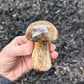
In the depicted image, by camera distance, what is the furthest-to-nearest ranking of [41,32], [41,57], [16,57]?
[16,57] < [41,57] < [41,32]

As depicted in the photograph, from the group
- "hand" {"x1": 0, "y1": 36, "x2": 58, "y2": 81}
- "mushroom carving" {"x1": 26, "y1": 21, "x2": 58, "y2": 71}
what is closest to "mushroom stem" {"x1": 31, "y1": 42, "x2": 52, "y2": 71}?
"mushroom carving" {"x1": 26, "y1": 21, "x2": 58, "y2": 71}

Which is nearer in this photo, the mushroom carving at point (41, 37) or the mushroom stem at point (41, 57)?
the mushroom carving at point (41, 37)

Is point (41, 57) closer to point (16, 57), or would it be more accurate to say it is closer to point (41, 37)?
point (41, 37)

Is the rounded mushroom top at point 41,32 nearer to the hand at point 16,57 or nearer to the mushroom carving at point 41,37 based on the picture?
the mushroom carving at point 41,37

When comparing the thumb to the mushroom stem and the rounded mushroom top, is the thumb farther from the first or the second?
the rounded mushroom top

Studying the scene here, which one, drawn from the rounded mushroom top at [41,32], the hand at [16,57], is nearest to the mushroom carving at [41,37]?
the rounded mushroom top at [41,32]

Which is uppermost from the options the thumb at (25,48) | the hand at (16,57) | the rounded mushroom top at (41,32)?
the rounded mushroom top at (41,32)

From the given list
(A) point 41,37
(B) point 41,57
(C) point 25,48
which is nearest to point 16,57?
(C) point 25,48
